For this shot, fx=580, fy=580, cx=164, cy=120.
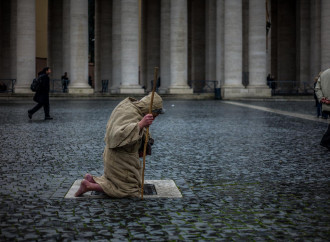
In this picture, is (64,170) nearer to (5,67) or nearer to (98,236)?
(98,236)

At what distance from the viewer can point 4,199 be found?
6.46 meters

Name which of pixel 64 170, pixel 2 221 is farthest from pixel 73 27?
pixel 2 221

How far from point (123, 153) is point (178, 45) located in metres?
38.2

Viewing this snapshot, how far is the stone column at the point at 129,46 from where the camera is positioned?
43.4 metres

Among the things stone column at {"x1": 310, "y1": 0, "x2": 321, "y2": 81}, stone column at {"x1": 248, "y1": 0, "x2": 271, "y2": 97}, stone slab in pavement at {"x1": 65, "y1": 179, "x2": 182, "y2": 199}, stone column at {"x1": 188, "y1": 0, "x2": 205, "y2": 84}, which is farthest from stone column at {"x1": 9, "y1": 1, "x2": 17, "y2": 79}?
stone slab in pavement at {"x1": 65, "y1": 179, "x2": 182, "y2": 199}

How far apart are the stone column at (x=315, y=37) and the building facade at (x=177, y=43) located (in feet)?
0.27

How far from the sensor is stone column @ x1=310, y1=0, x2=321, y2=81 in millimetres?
47375

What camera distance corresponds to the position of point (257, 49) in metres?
43.2

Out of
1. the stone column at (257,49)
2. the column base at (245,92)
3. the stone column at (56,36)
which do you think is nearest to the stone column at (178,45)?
the column base at (245,92)

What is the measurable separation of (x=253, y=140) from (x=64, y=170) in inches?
226

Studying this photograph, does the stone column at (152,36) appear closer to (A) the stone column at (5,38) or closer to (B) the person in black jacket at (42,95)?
(A) the stone column at (5,38)

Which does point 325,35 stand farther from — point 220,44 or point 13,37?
point 13,37

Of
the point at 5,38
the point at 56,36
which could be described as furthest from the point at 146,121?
the point at 56,36

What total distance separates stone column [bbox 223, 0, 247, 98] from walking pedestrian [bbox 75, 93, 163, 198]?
1432 inches
